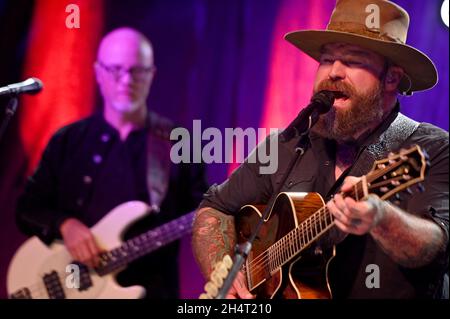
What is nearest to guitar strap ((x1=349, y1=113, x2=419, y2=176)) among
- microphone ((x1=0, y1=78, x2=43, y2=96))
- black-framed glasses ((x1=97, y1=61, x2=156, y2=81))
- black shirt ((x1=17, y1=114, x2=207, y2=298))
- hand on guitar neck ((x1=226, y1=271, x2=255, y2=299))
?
hand on guitar neck ((x1=226, y1=271, x2=255, y2=299))

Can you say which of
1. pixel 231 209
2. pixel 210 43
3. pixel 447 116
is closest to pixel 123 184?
pixel 210 43

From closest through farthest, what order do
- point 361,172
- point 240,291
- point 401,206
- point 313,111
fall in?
point 313,111 → point 401,206 → point 361,172 → point 240,291

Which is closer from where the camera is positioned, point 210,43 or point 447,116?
point 447,116

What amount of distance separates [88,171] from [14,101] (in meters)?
1.45

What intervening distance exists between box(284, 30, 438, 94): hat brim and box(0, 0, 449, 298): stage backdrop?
3.11 feet

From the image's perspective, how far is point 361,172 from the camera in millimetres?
2963

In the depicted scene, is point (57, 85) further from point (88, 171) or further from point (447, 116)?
point (447, 116)

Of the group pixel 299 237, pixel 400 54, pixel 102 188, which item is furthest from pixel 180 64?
pixel 299 237

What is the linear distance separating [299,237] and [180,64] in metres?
2.15

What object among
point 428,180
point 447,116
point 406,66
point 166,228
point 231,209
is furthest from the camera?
point 166,228

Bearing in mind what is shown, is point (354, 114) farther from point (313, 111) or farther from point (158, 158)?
point (158, 158)

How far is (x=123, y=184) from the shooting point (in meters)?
4.62

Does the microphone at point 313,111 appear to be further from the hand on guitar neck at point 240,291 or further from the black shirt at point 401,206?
the hand on guitar neck at point 240,291

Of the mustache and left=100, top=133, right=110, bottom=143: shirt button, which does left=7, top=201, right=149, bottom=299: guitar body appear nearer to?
left=100, top=133, right=110, bottom=143: shirt button
